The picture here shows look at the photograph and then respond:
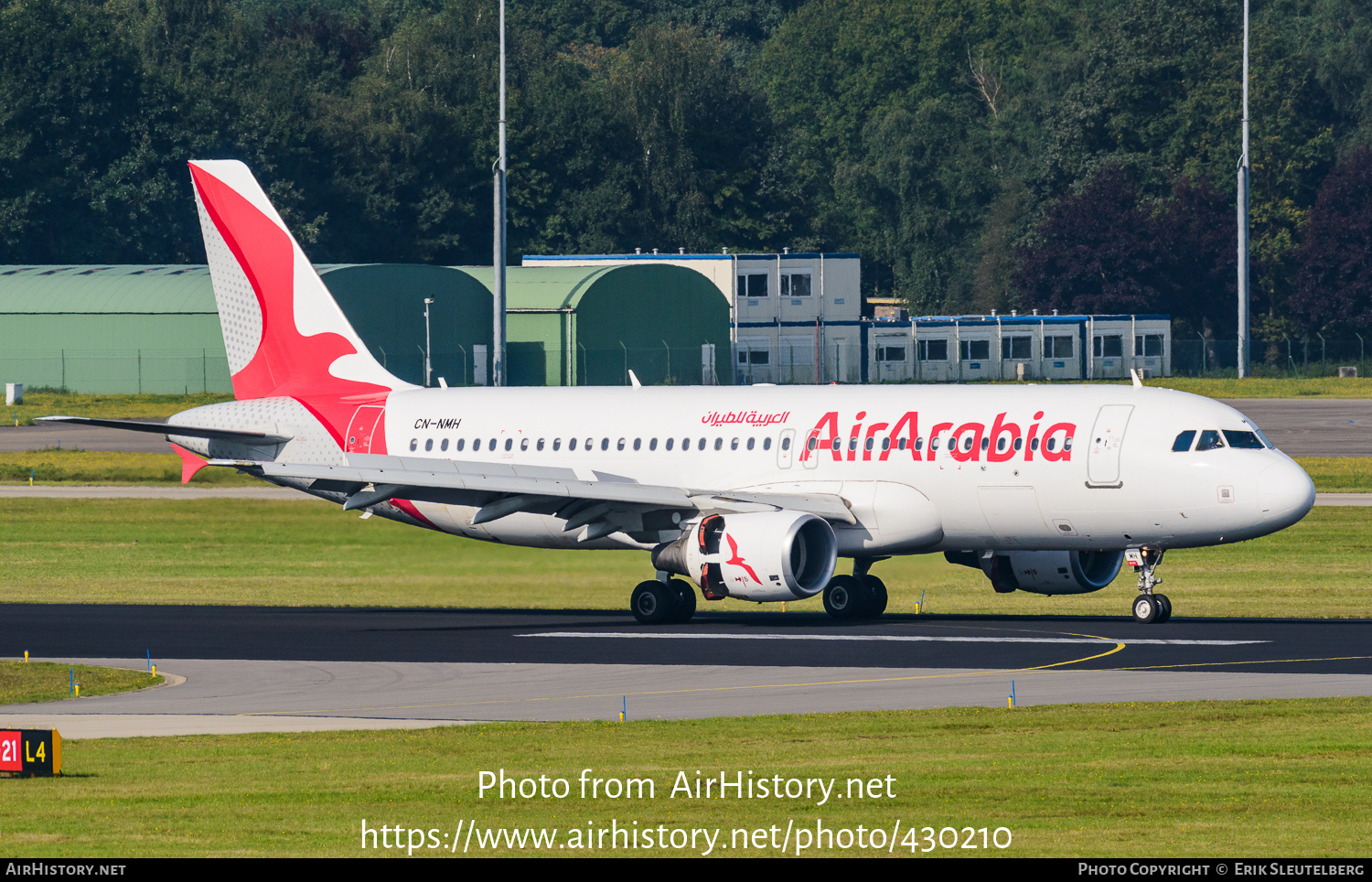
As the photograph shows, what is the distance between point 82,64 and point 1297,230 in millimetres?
82191

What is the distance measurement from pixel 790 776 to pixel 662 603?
1830 cm

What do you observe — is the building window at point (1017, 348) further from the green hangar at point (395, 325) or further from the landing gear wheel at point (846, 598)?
the landing gear wheel at point (846, 598)

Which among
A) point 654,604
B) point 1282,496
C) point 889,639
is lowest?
point 889,639

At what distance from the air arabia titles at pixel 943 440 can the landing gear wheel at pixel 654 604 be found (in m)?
3.60

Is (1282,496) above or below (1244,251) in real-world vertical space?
below

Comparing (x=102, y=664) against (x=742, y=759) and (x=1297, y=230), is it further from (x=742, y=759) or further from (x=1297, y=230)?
(x=1297, y=230)

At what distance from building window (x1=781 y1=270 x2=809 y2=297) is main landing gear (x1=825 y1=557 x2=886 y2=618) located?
90737 millimetres

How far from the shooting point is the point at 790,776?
2167 centimetres

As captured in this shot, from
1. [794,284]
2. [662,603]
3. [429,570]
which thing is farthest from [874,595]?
[794,284]

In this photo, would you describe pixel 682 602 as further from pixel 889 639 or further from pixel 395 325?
pixel 395 325

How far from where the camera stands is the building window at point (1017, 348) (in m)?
133

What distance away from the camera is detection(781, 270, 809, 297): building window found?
13062cm

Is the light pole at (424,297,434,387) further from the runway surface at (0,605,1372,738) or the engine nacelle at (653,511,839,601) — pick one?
the engine nacelle at (653,511,839,601)
